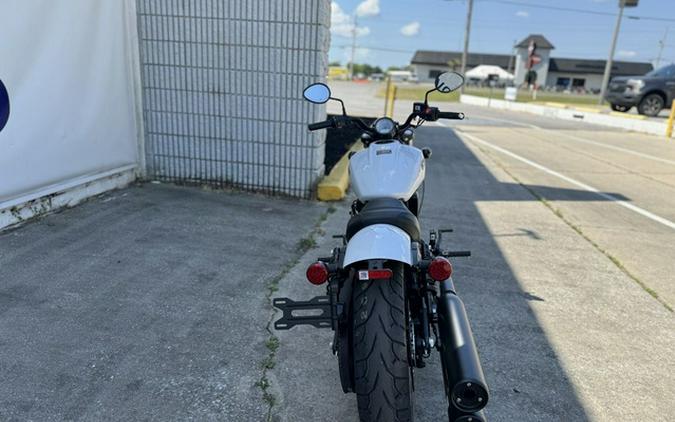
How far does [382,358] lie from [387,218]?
640mm

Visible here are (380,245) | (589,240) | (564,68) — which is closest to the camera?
(380,245)

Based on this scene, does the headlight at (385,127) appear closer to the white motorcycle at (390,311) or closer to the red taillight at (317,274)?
the white motorcycle at (390,311)

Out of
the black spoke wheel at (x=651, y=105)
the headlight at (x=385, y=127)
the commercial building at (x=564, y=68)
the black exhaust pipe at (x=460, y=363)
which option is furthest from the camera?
the commercial building at (x=564, y=68)

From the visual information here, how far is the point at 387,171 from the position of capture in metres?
2.57

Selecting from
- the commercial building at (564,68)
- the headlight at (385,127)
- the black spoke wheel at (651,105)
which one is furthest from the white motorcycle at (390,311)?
the commercial building at (564,68)

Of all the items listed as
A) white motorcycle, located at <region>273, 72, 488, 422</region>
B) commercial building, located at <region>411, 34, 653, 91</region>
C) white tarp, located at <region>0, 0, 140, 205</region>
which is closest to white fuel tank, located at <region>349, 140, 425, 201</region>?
white motorcycle, located at <region>273, 72, 488, 422</region>

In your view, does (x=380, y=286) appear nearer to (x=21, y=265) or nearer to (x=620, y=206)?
(x=21, y=265)

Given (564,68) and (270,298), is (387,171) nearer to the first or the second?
(270,298)

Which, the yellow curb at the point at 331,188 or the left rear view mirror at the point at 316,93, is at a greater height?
the left rear view mirror at the point at 316,93

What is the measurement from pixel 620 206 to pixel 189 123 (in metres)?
5.94

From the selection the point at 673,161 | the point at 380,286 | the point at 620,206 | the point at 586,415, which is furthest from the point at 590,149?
the point at 380,286

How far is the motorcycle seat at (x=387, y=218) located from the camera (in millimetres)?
2242

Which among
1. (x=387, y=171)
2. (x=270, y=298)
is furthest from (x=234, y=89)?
(x=387, y=171)

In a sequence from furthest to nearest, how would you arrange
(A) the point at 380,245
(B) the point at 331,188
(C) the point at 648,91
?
(C) the point at 648,91
(B) the point at 331,188
(A) the point at 380,245
